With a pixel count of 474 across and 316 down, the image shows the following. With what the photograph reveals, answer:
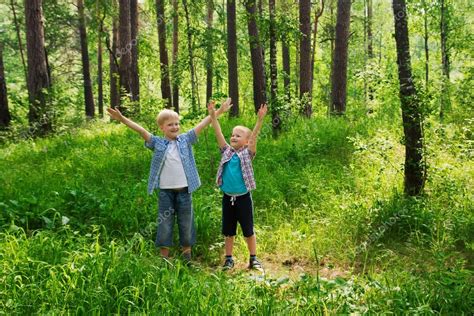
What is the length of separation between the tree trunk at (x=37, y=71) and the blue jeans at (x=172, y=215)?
8.32 meters

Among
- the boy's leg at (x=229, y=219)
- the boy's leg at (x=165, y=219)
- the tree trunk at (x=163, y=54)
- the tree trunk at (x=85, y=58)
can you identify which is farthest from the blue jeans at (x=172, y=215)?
the tree trunk at (x=85, y=58)

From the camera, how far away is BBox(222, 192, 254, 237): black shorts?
194 inches

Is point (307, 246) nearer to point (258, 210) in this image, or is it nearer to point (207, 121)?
point (258, 210)

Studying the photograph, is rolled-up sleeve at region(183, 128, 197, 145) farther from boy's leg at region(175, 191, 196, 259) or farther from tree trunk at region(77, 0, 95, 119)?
tree trunk at region(77, 0, 95, 119)

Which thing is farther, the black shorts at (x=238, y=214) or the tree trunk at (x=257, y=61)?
the tree trunk at (x=257, y=61)

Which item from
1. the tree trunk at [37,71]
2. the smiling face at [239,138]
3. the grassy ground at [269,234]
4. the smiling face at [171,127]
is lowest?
the grassy ground at [269,234]

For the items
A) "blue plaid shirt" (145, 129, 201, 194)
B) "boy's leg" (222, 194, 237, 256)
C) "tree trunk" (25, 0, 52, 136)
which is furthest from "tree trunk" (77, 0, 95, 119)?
"boy's leg" (222, 194, 237, 256)

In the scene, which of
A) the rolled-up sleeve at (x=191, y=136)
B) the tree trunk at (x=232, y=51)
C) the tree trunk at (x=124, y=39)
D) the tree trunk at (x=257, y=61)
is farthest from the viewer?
the tree trunk at (x=124, y=39)

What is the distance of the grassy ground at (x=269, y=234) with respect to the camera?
365cm

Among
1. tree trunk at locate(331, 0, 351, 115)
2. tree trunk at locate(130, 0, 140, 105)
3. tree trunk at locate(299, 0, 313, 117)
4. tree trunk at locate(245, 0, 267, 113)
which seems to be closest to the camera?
tree trunk at locate(245, 0, 267, 113)

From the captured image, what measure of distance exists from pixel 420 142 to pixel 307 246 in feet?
7.61

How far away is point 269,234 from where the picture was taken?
19.3 ft

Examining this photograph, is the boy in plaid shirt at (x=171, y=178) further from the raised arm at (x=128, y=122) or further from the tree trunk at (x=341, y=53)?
the tree trunk at (x=341, y=53)

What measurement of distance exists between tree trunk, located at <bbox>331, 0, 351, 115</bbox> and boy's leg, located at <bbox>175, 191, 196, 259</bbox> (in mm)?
8645
